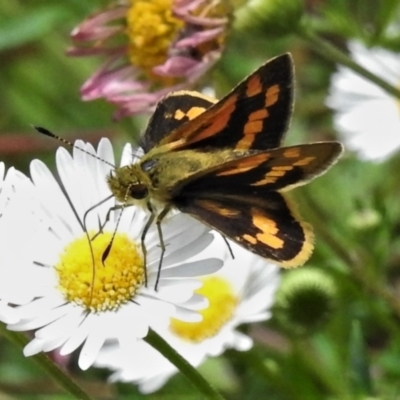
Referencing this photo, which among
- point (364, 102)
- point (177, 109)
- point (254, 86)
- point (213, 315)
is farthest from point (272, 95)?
point (364, 102)

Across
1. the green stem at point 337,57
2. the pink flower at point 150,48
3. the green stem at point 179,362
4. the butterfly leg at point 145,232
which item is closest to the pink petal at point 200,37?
the pink flower at point 150,48

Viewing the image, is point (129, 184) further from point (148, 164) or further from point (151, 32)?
point (151, 32)

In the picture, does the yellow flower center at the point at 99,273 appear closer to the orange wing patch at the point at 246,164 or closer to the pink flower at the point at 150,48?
the orange wing patch at the point at 246,164

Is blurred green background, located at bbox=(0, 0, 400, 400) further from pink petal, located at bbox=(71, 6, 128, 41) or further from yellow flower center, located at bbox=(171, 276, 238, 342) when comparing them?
pink petal, located at bbox=(71, 6, 128, 41)

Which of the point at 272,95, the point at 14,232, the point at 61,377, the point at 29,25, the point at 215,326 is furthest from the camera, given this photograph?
the point at 29,25

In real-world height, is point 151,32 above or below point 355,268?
above

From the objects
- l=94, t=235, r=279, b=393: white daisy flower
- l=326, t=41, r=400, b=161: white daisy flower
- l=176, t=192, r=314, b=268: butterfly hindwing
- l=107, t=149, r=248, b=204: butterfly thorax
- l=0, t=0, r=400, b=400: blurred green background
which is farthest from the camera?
l=326, t=41, r=400, b=161: white daisy flower

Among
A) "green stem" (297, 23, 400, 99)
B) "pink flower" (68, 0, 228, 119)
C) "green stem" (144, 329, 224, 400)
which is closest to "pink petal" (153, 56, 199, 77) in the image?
"pink flower" (68, 0, 228, 119)
